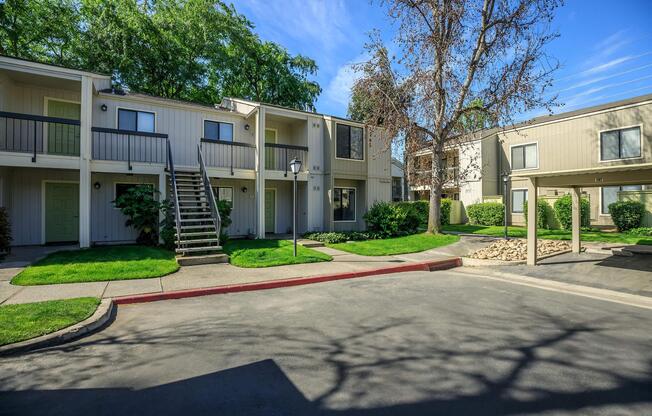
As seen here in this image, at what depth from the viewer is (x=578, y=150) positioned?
19.4m

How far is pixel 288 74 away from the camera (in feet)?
98.0

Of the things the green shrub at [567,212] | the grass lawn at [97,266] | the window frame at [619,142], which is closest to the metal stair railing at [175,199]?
the grass lawn at [97,266]

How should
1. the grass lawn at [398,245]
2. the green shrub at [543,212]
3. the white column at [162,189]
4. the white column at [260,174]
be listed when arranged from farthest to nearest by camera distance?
the green shrub at [543,212]
the white column at [260,174]
the white column at [162,189]
the grass lawn at [398,245]

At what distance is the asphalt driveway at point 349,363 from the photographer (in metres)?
2.87

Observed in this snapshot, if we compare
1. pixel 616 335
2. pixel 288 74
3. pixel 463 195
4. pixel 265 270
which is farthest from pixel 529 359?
pixel 288 74

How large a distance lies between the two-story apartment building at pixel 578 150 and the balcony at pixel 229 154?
1119 cm

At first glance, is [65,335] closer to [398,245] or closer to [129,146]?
[129,146]

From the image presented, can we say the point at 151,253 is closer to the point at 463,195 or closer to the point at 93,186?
the point at 93,186

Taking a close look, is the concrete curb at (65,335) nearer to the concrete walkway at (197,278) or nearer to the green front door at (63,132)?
the concrete walkway at (197,278)

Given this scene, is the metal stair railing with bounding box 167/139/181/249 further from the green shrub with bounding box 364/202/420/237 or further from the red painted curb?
the green shrub with bounding box 364/202/420/237

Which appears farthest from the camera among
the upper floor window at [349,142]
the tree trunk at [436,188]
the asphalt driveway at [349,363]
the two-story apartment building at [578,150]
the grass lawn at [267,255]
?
A: the two-story apartment building at [578,150]

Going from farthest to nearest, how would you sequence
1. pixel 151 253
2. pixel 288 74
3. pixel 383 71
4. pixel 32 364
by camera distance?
pixel 288 74 < pixel 383 71 < pixel 151 253 < pixel 32 364

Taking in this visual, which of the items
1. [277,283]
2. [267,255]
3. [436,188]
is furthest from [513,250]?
[277,283]

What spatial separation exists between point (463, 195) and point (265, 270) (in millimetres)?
20401
